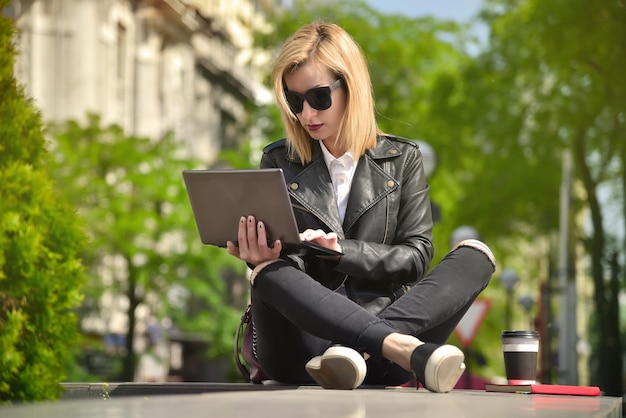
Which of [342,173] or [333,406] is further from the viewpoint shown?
[342,173]

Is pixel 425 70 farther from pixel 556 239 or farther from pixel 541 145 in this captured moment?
pixel 541 145

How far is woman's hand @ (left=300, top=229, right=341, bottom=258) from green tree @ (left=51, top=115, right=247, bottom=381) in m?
20.5

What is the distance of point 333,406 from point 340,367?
2.67 ft

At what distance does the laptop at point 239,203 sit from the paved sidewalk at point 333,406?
0.58m

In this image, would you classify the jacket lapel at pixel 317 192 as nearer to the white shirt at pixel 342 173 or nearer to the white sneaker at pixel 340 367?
the white shirt at pixel 342 173

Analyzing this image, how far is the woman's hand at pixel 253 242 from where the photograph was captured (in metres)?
4.30

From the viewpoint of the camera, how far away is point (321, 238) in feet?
14.7

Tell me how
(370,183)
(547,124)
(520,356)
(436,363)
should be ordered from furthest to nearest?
(547,124)
(370,183)
(520,356)
(436,363)

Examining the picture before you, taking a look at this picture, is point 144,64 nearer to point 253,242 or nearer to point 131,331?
point 131,331

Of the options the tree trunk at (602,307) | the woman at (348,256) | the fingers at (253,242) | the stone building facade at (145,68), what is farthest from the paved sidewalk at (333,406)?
the stone building facade at (145,68)

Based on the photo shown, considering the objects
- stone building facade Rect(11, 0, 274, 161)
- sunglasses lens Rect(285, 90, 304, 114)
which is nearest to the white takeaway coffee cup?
sunglasses lens Rect(285, 90, 304, 114)

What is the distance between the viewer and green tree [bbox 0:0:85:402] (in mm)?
4855

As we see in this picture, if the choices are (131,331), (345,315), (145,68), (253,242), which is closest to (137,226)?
(131,331)

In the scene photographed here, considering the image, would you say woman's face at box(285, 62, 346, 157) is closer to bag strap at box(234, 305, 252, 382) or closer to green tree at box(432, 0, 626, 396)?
bag strap at box(234, 305, 252, 382)
